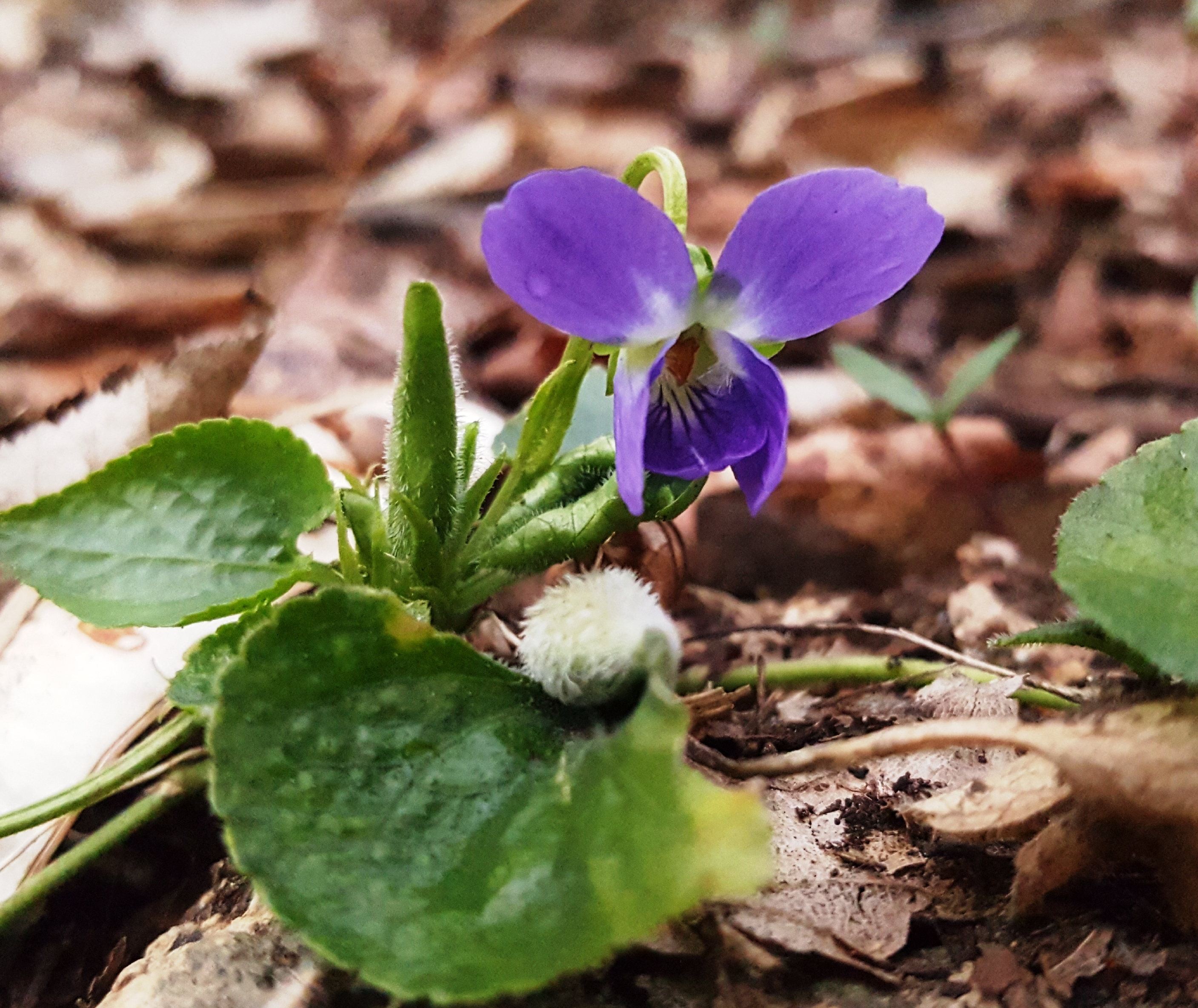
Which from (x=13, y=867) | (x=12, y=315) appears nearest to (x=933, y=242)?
(x=13, y=867)

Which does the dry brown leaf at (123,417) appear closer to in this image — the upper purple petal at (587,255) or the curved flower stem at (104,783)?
the curved flower stem at (104,783)

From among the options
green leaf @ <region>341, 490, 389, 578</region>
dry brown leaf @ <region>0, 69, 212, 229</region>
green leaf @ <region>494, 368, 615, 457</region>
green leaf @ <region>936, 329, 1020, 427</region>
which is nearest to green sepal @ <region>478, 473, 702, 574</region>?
green leaf @ <region>341, 490, 389, 578</region>

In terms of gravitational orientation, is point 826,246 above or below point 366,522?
above

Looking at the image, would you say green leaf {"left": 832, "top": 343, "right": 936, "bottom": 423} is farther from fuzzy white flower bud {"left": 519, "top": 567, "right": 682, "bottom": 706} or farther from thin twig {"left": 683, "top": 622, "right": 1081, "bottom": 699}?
fuzzy white flower bud {"left": 519, "top": 567, "right": 682, "bottom": 706}

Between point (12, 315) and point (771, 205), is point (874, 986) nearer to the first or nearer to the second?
point (771, 205)

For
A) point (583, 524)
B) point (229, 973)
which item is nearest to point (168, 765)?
point (229, 973)

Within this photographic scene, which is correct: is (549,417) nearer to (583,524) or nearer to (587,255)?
(583,524)

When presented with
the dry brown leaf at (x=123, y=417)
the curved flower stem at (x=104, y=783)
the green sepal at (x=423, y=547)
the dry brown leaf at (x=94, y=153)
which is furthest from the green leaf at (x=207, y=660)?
the dry brown leaf at (x=94, y=153)
